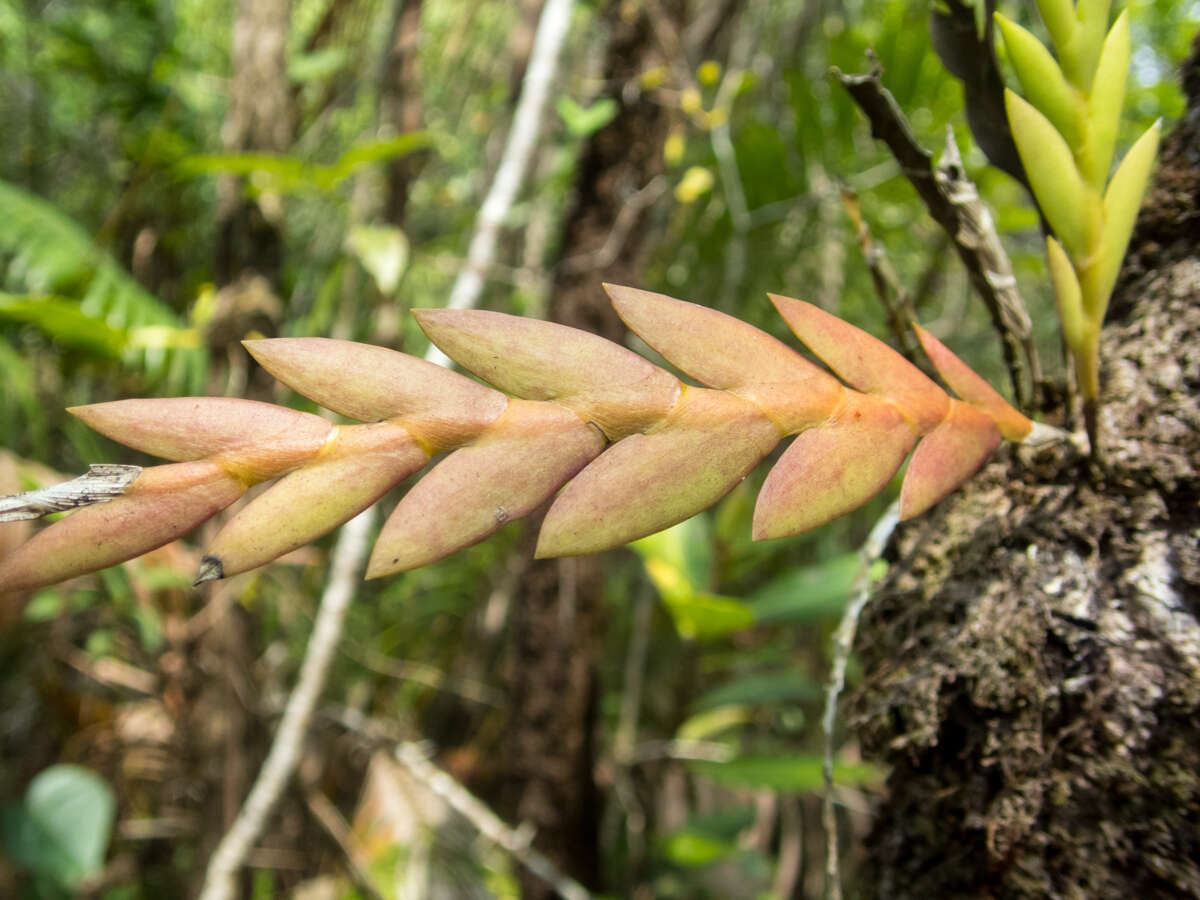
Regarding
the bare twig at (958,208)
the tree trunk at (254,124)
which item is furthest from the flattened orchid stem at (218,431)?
the tree trunk at (254,124)

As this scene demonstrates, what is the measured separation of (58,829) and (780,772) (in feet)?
3.83

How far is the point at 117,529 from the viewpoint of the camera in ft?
0.49

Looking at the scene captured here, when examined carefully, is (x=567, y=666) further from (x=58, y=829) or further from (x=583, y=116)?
(x=58, y=829)

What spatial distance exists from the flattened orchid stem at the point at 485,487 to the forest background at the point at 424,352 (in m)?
0.66

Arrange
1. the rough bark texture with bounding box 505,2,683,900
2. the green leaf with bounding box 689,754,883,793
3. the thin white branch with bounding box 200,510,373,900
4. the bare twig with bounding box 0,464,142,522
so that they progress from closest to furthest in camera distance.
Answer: the bare twig with bounding box 0,464,142,522
the green leaf with bounding box 689,754,883,793
the thin white branch with bounding box 200,510,373,900
the rough bark texture with bounding box 505,2,683,900

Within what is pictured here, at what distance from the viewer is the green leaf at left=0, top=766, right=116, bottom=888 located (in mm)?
1175

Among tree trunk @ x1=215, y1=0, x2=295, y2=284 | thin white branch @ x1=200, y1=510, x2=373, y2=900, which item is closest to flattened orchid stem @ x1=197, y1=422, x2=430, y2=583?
thin white branch @ x1=200, y1=510, x2=373, y2=900

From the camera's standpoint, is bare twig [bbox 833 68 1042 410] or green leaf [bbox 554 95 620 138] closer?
bare twig [bbox 833 68 1042 410]

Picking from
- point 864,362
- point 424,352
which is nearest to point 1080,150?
point 864,362

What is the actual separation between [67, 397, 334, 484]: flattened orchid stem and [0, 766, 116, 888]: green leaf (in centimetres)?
141

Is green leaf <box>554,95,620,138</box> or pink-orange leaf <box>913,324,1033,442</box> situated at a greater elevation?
green leaf <box>554,95,620,138</box>

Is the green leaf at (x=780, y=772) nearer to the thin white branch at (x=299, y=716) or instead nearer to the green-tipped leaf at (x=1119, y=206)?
the thin white branch at (x=299, y=716)

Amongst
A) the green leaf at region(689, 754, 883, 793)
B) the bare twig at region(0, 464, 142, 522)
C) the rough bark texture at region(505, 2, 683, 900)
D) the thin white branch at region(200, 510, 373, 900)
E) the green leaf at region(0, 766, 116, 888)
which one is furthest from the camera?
the green leaf at region(0, 766, 116, 888)

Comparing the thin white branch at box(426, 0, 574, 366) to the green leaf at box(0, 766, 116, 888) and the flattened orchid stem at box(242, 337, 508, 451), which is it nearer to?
the flattened orchid stem at box(242, 337, 508, 451)
